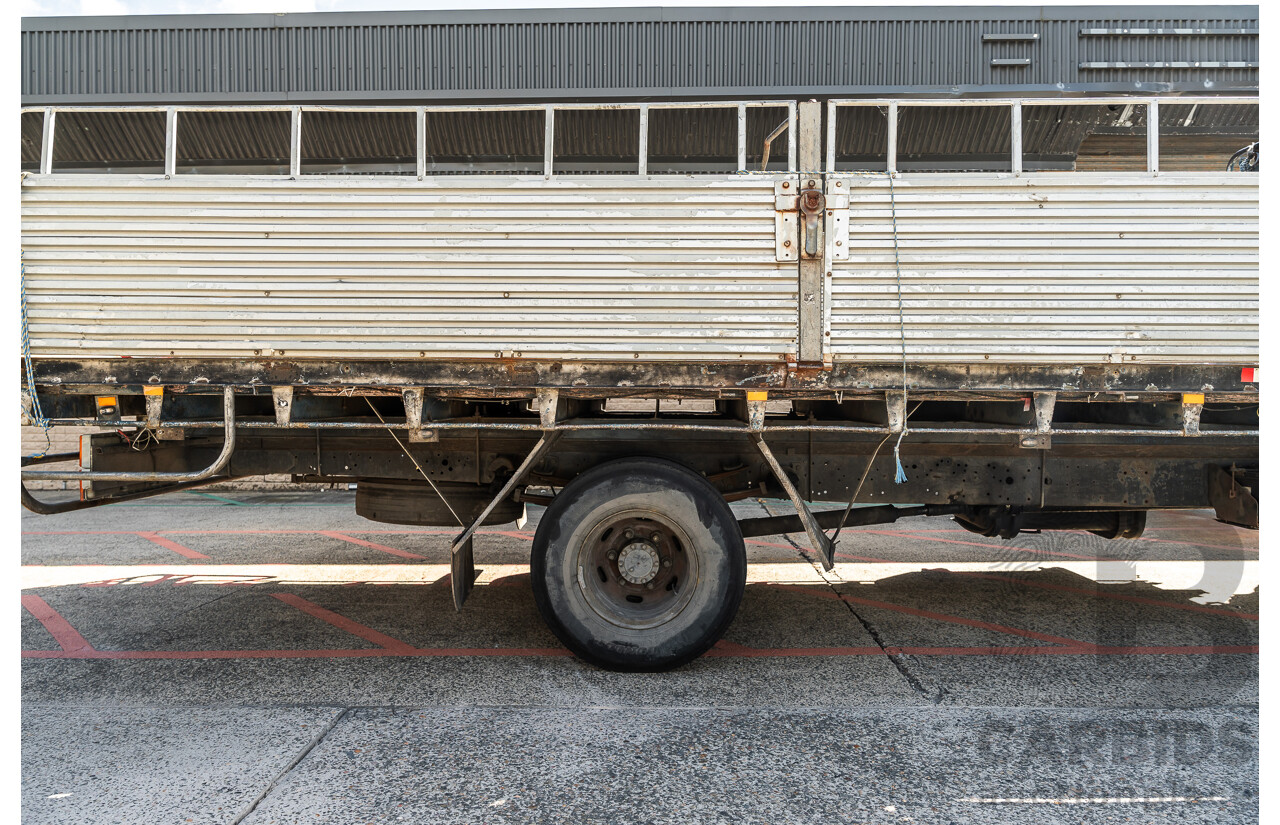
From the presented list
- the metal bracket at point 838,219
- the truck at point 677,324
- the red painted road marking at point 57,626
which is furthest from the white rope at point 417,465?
the metal bracket at point 838,219

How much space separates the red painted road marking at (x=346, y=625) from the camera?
13.7 ft

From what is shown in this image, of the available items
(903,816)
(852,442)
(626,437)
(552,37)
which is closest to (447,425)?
(626,437)

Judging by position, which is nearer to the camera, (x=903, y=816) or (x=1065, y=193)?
(x=903, y=816)

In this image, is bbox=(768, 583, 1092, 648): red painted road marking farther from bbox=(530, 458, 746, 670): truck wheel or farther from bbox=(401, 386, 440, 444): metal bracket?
bbox=(401, 386, 440, 444): metal bracket

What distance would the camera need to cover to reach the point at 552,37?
798 cm

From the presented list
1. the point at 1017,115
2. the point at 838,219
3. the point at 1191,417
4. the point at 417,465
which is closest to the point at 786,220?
the point at 838,219

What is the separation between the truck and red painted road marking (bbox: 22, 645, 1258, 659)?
44 centimetres

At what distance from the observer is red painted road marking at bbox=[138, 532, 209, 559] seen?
6.57 metres

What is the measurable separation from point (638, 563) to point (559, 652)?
0.77m

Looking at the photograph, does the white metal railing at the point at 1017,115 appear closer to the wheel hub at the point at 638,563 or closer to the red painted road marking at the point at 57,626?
the wheel hub at the point at 638,563

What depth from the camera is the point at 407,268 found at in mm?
3611

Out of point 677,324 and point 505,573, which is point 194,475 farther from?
point 677,324

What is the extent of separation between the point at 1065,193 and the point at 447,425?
3.41 meters

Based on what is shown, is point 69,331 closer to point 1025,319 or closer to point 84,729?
point 84,729
